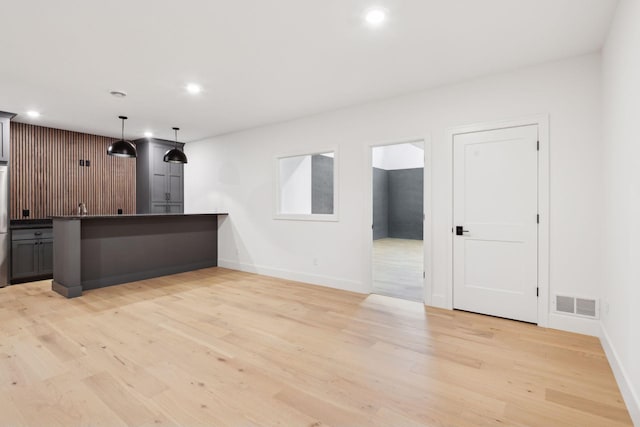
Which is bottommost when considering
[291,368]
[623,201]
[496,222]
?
[291,368]

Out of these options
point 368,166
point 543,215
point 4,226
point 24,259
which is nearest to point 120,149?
point 4,226

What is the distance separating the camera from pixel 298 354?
270 centimetres

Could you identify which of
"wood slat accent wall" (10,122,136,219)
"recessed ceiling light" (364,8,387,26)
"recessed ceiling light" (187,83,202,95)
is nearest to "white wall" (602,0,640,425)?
"recessed ceiling light" (364,8,387,26)

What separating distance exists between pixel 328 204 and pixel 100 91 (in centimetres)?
621

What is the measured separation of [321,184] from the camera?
8.90m

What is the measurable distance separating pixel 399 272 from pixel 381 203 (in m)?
6.19

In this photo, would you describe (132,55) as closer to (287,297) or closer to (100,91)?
(100,91)

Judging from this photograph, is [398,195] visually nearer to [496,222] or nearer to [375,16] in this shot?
[496,222]

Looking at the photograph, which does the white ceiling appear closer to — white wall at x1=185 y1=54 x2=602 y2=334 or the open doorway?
white wall at x1=185 y1=54 x2=602 y2=334

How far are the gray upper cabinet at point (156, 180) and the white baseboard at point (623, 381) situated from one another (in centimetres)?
743

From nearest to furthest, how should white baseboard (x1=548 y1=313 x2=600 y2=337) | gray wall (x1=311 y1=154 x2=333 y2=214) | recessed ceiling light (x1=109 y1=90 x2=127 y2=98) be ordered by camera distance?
1. white baseboard (x1=548 y1=313 x2=600 y2=337)
2. recessed ceiling light (x1=109 y1=90 x2=127 y2=98)
3. gray wall (x1=311 y1=154 x2=333 y2=214)

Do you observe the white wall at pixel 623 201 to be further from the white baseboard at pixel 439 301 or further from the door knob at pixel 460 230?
the white baseboard at pixel 439 301

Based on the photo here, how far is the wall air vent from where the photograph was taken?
306 cm

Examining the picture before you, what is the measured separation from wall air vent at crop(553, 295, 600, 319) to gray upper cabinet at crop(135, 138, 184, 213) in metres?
7.09
